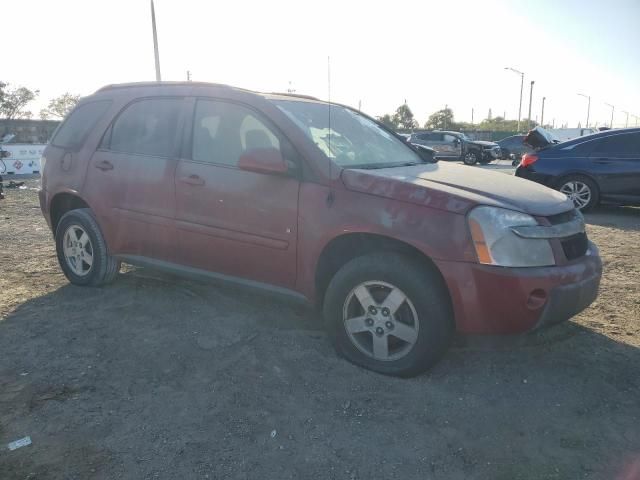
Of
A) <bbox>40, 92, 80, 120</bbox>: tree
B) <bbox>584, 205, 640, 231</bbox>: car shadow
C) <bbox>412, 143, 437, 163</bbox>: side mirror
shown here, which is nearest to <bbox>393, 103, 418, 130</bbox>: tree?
<bbox>40, 92, 80, 120</bbox>: tree

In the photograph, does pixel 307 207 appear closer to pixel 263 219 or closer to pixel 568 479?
pixel 263 219

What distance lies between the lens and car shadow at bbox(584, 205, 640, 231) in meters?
7.76

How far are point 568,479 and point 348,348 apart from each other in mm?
1393

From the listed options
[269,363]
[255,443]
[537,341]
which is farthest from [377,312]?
[537,341]

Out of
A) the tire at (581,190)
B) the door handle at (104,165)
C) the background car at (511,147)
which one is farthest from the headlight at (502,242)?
the background car at (511,147)

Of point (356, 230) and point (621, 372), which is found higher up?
point (356, 230)

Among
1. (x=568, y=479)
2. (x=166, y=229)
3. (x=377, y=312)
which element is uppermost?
(x=166, y=229)

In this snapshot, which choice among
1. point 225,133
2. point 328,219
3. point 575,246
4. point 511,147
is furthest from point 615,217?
point 511,147

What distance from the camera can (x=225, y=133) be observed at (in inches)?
146

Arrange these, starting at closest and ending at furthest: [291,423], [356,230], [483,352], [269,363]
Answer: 1. [291,423]
2. [356,230]
3. [269,363]
4. [483,352]

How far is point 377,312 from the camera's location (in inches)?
120

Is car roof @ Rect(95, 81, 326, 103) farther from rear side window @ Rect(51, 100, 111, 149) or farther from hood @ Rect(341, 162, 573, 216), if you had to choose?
hood @ Rect(341, 162, 573, 216)

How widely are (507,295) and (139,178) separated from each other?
289 centimetres

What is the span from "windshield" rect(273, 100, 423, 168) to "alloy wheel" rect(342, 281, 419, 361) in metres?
0.85
